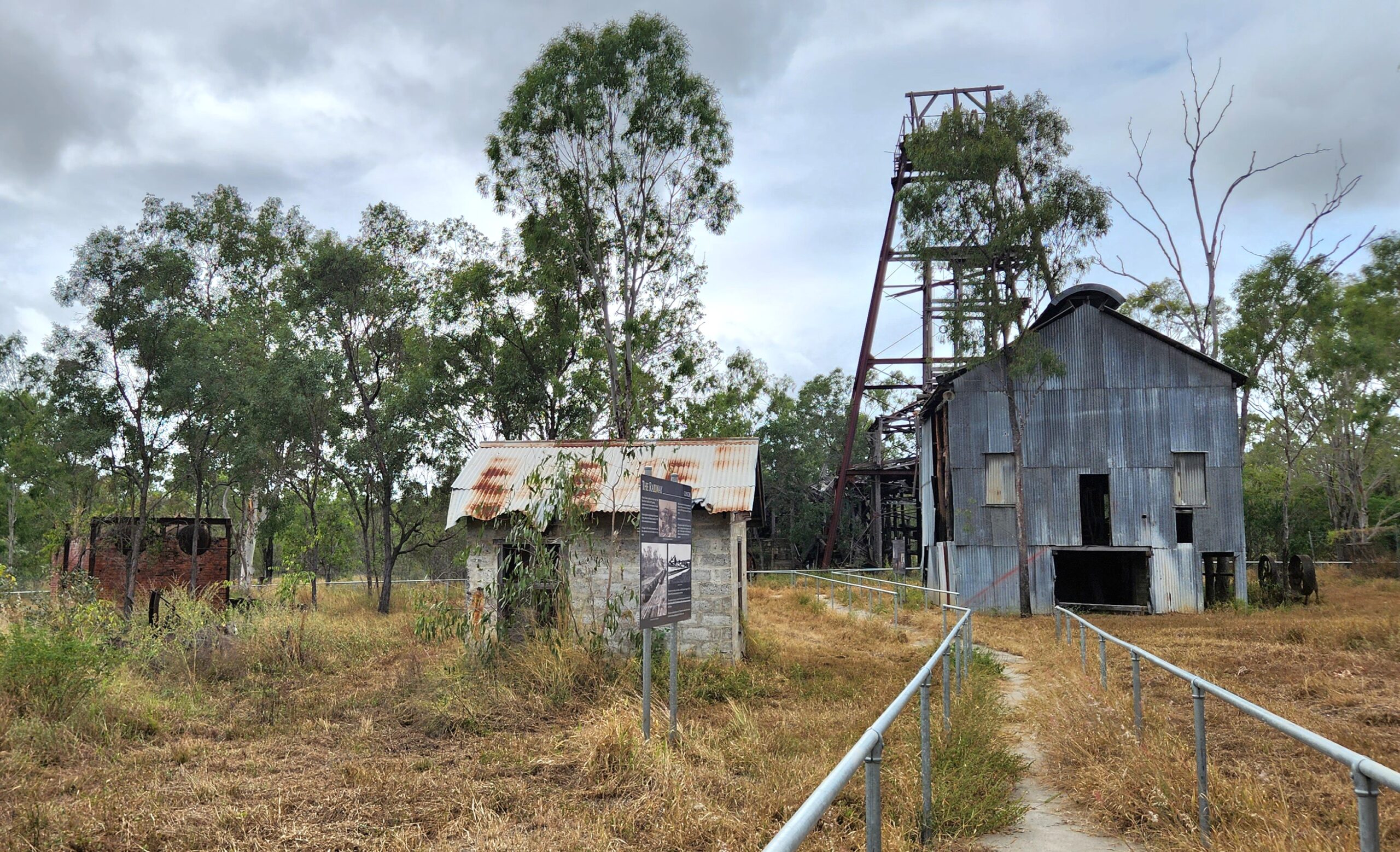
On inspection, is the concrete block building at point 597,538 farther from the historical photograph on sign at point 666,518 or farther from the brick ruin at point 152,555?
the brick ruin at point 152,555

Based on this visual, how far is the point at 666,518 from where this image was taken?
8414mm

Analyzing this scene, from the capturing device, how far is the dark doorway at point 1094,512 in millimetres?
26219

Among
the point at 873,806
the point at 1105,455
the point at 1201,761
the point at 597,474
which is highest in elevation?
the point at 1105,455

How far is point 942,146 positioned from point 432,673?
2045cm

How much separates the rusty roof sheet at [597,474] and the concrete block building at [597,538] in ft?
0.09

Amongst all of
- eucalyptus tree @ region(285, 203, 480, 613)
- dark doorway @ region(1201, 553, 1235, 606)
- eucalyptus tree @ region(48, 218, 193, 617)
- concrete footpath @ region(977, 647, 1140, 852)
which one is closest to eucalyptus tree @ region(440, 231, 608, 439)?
eucalyptus tree @ region(285, 203, 480, 613)

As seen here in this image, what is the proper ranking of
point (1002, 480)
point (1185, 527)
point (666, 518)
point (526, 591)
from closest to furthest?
point (666, 518)
point (526, 591)
point (1185, 527)
point (1002, 480)

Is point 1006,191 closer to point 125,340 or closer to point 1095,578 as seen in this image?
point 1095,578

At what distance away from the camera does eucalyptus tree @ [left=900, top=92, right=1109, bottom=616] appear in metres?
25.7

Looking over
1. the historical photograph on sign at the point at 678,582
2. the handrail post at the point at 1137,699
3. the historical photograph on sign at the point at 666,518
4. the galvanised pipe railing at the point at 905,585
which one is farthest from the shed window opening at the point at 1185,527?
the historical photograph on sign at the point at 666,518

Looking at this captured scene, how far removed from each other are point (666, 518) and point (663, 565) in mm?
425

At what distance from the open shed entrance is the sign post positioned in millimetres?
21452

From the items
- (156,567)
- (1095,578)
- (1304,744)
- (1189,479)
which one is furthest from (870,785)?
(1095,578)

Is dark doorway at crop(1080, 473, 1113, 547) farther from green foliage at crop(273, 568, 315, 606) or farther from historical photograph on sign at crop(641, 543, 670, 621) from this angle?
historical photograph on sign at crop(641, 543, 670, 621)
